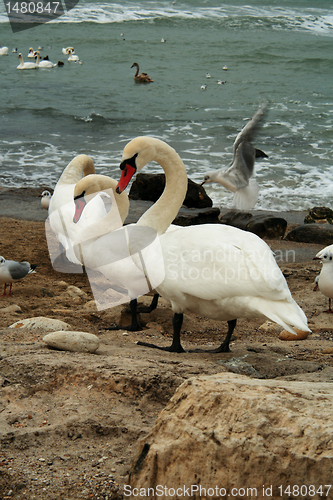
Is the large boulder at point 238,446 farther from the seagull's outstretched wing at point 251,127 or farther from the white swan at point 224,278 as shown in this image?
the seagull's outstretched wing at point 251,127

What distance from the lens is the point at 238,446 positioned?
165cm

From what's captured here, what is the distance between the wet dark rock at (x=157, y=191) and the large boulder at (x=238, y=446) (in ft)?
23.8

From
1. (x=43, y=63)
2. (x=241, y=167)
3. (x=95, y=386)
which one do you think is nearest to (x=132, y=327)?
(x=95, y=386)

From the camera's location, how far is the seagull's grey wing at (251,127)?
7.39 metres

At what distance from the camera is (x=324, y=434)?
1.63 m

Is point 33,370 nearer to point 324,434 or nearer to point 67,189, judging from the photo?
point 324,434

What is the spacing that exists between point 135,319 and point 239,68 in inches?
912

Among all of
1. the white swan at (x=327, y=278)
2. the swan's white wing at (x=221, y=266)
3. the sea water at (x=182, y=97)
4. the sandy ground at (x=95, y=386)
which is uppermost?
the swan's white wing at (x=221, y=266)

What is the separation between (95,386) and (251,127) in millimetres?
5843

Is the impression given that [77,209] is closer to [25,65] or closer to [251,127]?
[251,127]

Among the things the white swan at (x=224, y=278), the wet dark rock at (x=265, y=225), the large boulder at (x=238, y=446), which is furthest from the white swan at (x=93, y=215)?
the large boulder at (x=238, y=446)

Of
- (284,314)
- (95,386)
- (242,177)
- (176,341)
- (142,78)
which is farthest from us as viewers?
(142,78)

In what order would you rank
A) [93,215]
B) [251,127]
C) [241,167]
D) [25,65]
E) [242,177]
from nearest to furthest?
[93,215] < [251,127] < [241,167] < [242,177] < [25,65]
